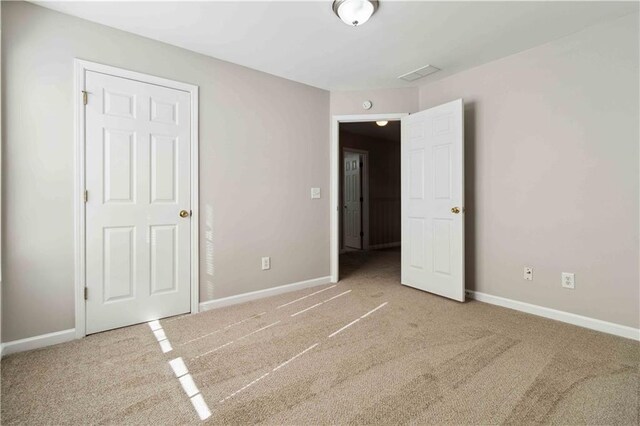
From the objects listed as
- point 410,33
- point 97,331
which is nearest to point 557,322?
point 410,33

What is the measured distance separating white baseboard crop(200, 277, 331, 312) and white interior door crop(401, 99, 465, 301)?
1069mm

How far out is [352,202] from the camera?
6.41m

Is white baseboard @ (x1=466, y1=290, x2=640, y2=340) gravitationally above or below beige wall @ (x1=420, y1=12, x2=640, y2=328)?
below

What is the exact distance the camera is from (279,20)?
222cm

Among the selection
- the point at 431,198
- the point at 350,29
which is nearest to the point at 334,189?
the point at 431,198

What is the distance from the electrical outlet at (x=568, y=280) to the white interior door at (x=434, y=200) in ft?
2.57

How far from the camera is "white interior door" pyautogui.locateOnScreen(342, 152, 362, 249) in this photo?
626 cm

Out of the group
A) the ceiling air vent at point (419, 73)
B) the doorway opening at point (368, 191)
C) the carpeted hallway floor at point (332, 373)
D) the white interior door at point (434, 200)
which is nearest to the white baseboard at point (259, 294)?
the carpeted hallway floor at point (332, 373)

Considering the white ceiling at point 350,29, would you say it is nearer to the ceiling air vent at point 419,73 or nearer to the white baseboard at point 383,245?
the ceiling air vent at point 419,73

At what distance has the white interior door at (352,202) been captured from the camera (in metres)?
6.26

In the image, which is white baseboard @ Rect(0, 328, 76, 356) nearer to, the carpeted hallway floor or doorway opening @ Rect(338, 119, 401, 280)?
the carpeted hallway floor

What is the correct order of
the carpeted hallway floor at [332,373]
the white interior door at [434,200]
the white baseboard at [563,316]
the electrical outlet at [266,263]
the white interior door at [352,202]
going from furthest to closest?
the white interior door at [352,202], the electrical outlet at [266,263], the white interior door at [434,200], the white baseboard at [563,316], the carpeted hallway floor at [332,373]

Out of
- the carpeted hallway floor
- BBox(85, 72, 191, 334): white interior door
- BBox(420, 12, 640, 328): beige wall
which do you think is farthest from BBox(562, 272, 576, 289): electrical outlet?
BBox(85, 72, 191, 334): white interior door

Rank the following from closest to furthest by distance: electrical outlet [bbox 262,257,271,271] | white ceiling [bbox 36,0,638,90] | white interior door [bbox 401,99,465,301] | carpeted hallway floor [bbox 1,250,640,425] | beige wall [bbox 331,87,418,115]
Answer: carpeted hallway floor [bbox 1,250,640,425] → white ceiling [bbox 36,0,638,90] → white interior door [bbox 401,99,465,301] → electrical outlet [bbox 262,257,271,271] → beige wall [bbox 331,87,418,115]
